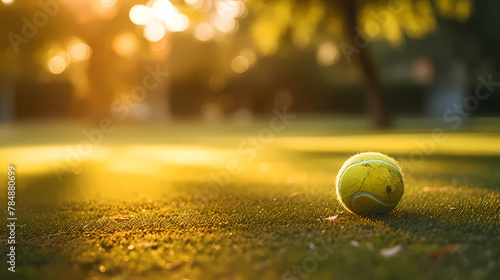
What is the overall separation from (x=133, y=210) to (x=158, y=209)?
0.22m

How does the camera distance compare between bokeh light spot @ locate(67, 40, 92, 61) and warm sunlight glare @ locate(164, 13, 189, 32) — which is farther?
bokeh light spot @ locate(67, 40, 92, 61)

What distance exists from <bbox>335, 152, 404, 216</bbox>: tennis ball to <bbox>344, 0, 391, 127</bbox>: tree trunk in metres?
14.9

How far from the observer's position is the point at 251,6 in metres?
19.2

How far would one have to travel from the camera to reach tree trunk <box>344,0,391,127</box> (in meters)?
18.4

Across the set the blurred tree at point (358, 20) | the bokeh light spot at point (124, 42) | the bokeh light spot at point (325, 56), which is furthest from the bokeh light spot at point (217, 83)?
the blurred tree at point (358, 20)

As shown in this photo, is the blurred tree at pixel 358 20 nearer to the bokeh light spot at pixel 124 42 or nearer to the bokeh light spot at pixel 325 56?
the bokeh light spot at pixel 124 42

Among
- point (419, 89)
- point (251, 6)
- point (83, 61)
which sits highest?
point (251, 6)

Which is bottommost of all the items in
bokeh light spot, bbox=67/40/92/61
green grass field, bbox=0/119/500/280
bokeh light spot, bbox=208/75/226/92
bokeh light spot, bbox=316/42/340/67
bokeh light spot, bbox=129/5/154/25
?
bokeh light spot, bbox=208/75/226/92

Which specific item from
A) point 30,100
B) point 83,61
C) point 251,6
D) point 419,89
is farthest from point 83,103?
point 419,89

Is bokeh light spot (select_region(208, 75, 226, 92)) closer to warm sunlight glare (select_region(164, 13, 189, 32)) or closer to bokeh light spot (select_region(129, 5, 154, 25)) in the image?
warm sunlight glare (select_region(164, 13, 189, 32))

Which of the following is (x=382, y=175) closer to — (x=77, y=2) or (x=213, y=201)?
(x=213, y=201)

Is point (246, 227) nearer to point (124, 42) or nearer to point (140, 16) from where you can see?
point (140, 16)

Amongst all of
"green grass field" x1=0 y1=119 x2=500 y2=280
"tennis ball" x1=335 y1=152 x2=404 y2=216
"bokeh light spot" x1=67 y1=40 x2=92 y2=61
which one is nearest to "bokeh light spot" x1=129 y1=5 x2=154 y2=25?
"bokeh light spot" x1=67 y1=40 x2=92 y2=61

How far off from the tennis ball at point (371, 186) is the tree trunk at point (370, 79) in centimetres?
1491
